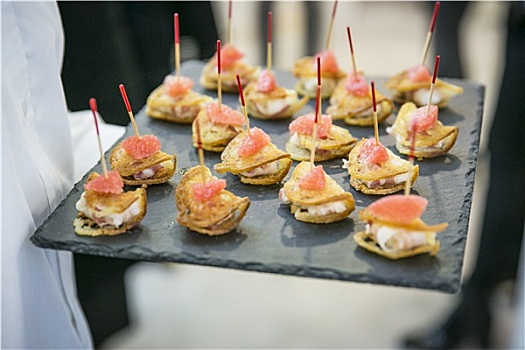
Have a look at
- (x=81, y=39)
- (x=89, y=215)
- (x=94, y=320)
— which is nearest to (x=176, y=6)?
(x=81, y=39)

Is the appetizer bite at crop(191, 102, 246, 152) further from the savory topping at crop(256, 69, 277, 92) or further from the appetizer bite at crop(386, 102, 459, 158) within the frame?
the appetizer bite at crop(386, 102, 459, 158)

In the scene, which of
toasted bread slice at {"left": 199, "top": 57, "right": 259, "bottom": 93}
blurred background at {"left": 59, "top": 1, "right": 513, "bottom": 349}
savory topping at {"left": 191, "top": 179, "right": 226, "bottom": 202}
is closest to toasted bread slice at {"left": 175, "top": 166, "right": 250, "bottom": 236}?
savory topping at {"left": 191, "top": 179, "right": 226, "bottom": 202}

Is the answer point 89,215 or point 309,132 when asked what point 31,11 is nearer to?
point 89,215

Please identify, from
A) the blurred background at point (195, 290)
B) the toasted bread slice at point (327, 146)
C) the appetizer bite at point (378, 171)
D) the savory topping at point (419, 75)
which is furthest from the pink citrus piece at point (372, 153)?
the blurred background at point (195, 290)

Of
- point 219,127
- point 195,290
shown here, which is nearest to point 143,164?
point 219,127

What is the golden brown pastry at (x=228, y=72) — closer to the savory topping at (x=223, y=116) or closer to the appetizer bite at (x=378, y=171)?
the savory topping at (x=223, y=116)

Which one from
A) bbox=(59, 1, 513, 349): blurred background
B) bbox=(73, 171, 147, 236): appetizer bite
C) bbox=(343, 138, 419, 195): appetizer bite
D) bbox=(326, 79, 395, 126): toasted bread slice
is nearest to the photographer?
bbox=(73, 171, 147, 236): appetizer bite
